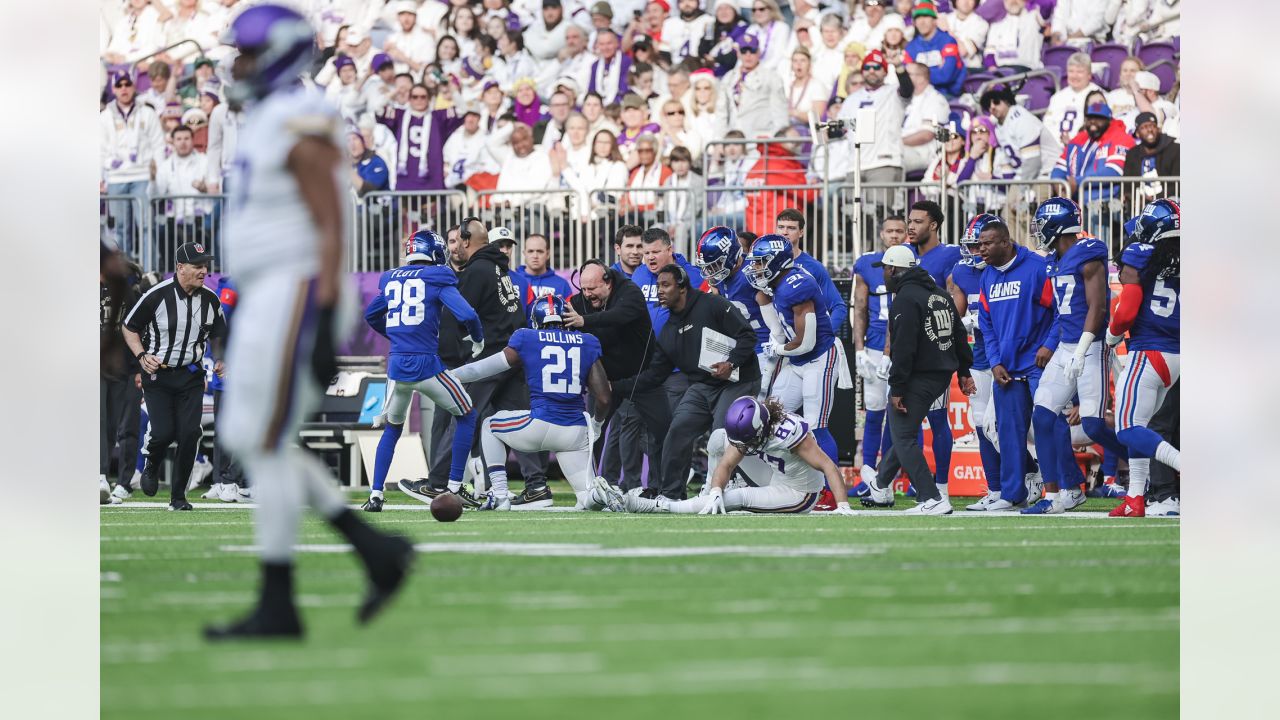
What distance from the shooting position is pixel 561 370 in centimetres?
880

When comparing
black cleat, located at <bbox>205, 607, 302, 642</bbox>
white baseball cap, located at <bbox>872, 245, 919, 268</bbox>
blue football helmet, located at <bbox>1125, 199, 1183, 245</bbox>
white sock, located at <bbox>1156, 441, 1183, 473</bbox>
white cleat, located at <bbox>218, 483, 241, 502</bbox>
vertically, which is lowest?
white cleat, located at <bbox>218, 483, 241, 502</bbox>

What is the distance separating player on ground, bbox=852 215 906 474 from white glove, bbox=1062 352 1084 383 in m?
1.50

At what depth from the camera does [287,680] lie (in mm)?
3545

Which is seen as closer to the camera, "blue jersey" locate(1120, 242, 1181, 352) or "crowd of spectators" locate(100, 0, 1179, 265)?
"blue jersey" locate(1120, 242, 1181, 352)

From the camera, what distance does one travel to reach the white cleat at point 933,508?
27.8ft

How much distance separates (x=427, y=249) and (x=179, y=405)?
154 cm

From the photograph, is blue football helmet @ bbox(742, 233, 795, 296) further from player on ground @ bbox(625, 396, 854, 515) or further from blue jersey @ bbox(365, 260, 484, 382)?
blue jersey @ bbox(365, 260, 484, 382)

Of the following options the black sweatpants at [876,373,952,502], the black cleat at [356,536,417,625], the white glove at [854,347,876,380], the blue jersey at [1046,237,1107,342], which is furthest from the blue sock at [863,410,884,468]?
the black cleat at [356,536,417,625]

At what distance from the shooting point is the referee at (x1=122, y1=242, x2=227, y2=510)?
8.96 meters

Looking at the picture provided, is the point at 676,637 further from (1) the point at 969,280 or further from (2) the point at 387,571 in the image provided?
(1) the point at 969,280

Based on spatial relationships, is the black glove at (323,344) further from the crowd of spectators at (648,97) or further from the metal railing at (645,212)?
the crowd of spectators at (648,97)
